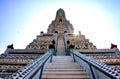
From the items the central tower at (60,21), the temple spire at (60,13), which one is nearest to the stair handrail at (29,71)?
the central tower at (60,21)

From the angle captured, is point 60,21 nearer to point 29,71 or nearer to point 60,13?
point 60,13

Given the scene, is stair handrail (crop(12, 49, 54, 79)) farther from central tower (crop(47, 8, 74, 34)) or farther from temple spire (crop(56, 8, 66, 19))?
temple spire (crop(56, 8, 66, 19))

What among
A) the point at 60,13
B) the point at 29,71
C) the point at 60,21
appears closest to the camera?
the point at 29,71

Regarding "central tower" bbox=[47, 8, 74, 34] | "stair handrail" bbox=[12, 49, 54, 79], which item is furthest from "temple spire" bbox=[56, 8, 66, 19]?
"stair handrail" bbox=[12, 49, 54, 79]

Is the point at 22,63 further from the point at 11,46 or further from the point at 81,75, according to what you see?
the point at 11,46

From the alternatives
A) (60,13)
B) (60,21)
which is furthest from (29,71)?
(60,13)

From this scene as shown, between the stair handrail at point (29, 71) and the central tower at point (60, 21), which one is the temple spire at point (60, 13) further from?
the stair handrail at point (29, 71)

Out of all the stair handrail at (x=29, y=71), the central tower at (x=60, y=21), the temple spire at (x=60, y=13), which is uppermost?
the temple spire at (x=60, y=13)

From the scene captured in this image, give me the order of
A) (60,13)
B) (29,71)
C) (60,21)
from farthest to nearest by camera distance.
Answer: (60,13) < (60,21) < (29,71)

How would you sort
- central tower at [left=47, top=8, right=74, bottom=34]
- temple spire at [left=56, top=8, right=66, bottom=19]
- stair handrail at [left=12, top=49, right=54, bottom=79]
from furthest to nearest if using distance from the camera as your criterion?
temple spire at [left=56, top=8, right=66, bottom=19] < central tower at [left=47, top=8, right=74, bottom=34] < stair handrail at [left=12, top=49, right=54, bottom=79]

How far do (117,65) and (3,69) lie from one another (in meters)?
4.94

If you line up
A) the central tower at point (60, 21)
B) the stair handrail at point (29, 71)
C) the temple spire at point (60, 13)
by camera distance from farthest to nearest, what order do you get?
the temple spire at point (60, 13)
the central tower at point (60, 21)
the stair handrail at point (29, 71)

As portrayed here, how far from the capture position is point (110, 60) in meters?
8.55

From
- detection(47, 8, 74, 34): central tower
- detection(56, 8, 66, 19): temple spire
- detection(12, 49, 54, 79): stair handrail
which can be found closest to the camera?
detection(12, 49, 54, 79): stair handrail
